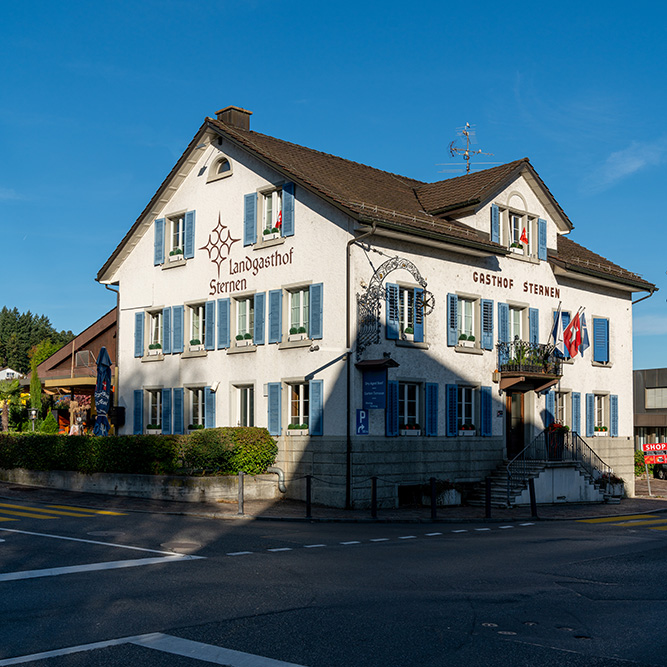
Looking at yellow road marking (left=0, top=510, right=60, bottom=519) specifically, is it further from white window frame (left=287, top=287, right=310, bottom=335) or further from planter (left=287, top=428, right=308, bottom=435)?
white window frame (left=287, top=287, right=310, bottom=335)

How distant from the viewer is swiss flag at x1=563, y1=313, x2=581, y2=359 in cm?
2817

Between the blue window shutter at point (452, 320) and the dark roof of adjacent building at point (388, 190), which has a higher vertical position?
the dark roof of adjacent building at point (388, 190)

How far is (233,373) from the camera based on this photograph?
85.5ft

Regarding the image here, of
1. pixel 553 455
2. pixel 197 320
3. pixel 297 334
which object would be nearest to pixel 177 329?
pixel 197 320

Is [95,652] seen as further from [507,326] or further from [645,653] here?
[507,326]

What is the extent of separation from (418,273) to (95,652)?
1827 centimetres

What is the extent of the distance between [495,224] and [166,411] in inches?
471

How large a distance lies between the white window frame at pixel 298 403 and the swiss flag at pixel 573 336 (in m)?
9.21

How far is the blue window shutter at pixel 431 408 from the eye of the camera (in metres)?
24.2

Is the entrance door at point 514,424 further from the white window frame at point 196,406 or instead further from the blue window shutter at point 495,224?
the white window frame at point 196,406

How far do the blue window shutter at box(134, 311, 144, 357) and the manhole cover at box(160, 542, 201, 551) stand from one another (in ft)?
51.9

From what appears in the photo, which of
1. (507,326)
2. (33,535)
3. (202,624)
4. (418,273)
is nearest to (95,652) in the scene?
(202,624)

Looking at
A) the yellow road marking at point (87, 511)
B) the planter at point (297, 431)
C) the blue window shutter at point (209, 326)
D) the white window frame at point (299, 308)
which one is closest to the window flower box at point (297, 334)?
the white window frame at point (299, 308)

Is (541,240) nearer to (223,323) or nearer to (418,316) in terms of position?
(418,316)
